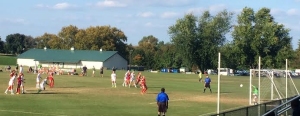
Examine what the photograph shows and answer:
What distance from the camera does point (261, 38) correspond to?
4461 inches

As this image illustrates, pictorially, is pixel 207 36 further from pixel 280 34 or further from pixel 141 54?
pixel 141 54

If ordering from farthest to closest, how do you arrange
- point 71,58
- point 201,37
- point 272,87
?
point 71,58 → point 201,37 → point 272,87

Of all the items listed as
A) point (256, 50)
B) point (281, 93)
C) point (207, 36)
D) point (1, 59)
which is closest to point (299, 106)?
point (281, 93)

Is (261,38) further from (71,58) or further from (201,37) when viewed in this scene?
(71,58)

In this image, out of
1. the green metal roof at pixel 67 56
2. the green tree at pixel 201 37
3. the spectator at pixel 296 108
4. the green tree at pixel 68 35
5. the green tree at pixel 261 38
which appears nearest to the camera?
the spectator at pixel 296 108

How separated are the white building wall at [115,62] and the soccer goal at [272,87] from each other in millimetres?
99861

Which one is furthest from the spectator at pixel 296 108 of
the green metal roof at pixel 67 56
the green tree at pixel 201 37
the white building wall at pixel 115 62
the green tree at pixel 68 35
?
the green tree at pixel 68 35

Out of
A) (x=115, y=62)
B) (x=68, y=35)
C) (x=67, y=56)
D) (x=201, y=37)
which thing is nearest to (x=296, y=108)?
(x=201, y=37)

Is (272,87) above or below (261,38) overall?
below

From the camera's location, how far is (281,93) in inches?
1357

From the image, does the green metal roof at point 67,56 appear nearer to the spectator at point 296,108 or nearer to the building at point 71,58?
the building at point 71,58

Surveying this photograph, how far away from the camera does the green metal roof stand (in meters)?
135

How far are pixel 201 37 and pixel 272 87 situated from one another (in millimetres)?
91024

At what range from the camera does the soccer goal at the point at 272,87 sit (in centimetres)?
3381
